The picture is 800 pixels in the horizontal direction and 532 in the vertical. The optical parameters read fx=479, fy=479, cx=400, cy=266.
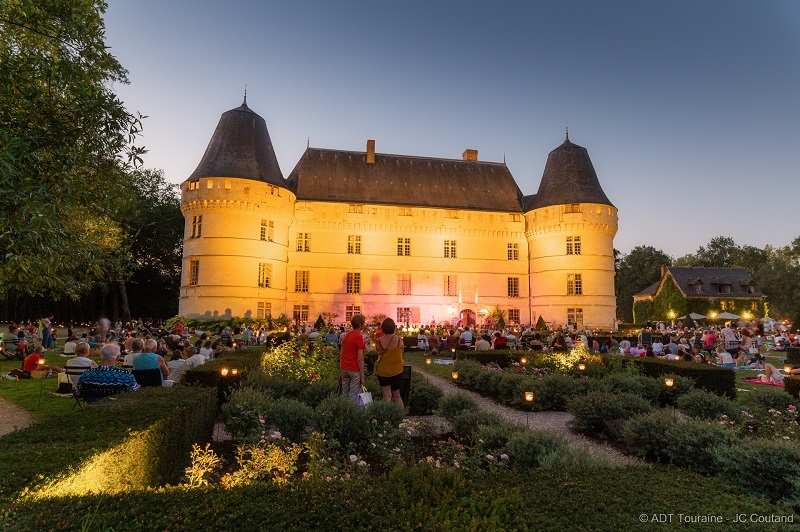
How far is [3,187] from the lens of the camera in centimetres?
553

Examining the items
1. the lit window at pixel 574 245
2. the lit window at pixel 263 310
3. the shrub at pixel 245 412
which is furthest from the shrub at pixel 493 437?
the lit window at pixel 574 245

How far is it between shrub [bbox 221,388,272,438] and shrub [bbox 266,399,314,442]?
0.13 m

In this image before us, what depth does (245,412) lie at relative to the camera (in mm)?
5906

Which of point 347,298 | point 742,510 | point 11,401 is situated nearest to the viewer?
point 742,510

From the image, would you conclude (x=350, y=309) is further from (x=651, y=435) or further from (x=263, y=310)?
(x=651, y=435)

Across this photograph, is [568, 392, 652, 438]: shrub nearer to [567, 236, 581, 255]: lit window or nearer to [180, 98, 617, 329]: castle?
[180, 98, 617, 329]: castle

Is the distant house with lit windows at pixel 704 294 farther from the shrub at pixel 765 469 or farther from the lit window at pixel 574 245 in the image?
the shrub at pixel 765 469

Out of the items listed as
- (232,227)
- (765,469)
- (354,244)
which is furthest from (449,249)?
(765,469)

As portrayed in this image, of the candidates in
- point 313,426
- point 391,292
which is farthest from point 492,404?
point 391,292

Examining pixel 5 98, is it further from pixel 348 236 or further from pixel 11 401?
pixel 348 236

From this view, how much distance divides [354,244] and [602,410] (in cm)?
2574

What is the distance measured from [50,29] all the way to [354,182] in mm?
26577

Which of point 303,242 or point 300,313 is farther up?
point 303,242

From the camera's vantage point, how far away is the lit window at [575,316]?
3139cm
